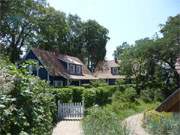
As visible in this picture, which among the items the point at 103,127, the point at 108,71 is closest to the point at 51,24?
the point at 108,71

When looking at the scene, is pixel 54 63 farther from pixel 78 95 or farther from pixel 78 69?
pixel 78 95

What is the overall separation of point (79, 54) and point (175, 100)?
185ft

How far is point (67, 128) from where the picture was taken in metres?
18.9

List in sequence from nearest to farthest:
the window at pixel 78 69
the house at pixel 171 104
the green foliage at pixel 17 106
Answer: the green foliage at pixel 17 106, the house at pixel 171 104, the window at pixel 78 69

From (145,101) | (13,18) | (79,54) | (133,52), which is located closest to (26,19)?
(13,18)

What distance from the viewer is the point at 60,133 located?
17.2 metres

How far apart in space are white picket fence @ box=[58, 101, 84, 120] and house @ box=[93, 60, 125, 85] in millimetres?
37953

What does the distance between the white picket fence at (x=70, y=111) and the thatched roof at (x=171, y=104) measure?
1670 centimetres

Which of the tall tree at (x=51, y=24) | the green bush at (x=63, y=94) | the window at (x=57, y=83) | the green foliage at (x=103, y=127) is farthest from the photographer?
the tall tree at (x=51, y=24)

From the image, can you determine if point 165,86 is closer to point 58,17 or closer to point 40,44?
point 58,17

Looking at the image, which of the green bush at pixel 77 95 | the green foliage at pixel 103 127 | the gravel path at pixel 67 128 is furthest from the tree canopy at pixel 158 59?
the green foliage at pixel 103 127

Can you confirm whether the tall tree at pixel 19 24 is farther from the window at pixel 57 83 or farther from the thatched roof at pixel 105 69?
the thatched roof at pixel 105 69

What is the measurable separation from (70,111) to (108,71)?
132 feet

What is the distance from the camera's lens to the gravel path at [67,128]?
1716cm
